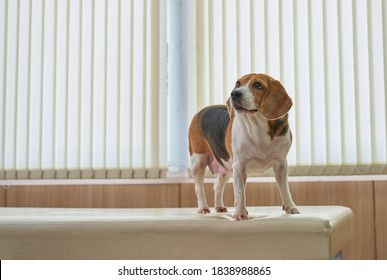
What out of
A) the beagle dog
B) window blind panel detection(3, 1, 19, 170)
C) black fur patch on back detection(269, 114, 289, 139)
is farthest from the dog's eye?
window blind panel detection(3, 1, 19, 170)

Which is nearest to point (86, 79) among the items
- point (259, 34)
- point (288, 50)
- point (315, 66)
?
point (259, 34)

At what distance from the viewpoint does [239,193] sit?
51.9 inches

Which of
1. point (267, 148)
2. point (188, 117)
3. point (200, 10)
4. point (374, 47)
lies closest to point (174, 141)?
point (188, 117)

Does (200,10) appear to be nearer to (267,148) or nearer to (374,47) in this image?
(374,47)

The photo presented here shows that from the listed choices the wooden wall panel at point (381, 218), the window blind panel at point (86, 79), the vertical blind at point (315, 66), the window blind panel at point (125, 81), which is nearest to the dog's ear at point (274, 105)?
the vertical blind at point (315, 66)

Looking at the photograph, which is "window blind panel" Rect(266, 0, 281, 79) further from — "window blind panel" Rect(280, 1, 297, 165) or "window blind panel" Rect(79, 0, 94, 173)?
"window blind panel" Rect(79, 0, 94, 173)

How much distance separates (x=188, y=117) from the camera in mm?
2520

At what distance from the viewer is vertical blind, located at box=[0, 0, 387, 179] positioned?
7.76 ft

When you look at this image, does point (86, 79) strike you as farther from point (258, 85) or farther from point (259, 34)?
point (258, 85)

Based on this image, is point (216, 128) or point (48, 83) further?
point (48, 83)

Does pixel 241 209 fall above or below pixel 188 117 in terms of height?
below

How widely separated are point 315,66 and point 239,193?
128cm

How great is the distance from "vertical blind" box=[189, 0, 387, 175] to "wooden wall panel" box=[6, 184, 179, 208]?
44 cm
